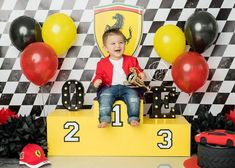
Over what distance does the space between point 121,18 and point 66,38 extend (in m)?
0.58

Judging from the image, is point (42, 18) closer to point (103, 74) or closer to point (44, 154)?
point (103, 74)

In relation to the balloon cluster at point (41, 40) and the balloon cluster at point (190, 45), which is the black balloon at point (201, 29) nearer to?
the balloon cluster at point (190, 45)

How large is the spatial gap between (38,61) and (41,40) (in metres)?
0.37

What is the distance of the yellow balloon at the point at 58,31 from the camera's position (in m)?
3.32

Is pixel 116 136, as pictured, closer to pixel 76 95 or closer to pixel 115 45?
pixel 76 95

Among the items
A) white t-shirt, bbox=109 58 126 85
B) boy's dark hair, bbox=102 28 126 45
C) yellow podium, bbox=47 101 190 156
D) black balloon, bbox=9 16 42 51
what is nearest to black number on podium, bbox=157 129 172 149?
yellow podium, bbox=47 101 190 156

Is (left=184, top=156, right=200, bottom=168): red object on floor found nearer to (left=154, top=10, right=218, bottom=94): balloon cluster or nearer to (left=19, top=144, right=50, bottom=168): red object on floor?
(left=154, top=10, right=218, bottom=94): balloon cluster

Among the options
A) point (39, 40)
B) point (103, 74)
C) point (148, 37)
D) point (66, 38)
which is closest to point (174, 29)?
point (148, 37)

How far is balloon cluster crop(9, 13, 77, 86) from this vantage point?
3.20 m

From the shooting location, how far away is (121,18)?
359 centimetres

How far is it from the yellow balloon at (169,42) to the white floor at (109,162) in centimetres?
90

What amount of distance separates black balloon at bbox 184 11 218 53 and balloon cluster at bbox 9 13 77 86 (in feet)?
3.38

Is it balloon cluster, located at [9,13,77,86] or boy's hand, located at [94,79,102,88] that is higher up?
balloon cluster, located at [9,13,77,86]

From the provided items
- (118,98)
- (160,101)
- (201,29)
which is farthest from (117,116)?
(201,29)
